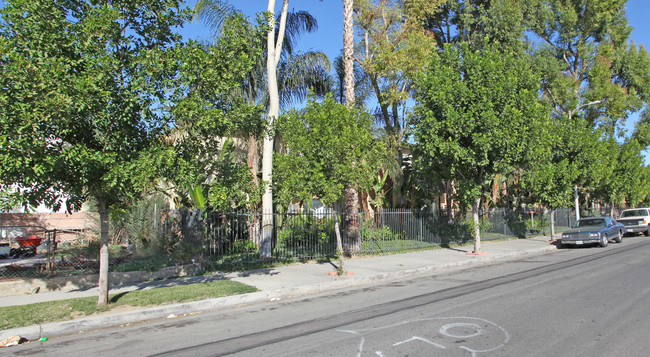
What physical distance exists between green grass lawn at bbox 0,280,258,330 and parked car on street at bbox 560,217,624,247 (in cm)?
1701

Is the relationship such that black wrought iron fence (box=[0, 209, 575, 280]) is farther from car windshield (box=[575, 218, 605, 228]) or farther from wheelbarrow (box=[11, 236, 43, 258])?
car windshield (box=[575, 218, 605, 228])

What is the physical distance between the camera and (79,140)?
Result: 8328 millimetres

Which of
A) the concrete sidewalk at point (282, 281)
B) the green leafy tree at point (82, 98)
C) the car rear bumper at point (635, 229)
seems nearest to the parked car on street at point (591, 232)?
the concrete sidewalk at point (282, 281)

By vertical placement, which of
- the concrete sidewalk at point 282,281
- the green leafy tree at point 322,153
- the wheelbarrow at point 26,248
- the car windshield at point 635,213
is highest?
the green leafy tree at point 322,153

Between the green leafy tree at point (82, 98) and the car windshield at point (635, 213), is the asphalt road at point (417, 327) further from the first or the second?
the car windshield at point (635, 213)

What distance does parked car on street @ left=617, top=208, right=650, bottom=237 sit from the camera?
90.0ft

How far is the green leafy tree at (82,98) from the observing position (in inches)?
273

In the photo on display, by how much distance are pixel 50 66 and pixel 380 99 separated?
17.3 metres

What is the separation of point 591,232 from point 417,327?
57.4 ft

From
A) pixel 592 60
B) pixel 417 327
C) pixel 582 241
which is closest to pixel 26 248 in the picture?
pixel 417 327

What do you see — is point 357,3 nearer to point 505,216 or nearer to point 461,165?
point 461,165

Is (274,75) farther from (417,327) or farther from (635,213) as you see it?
(635,213)

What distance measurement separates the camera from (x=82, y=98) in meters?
7.29

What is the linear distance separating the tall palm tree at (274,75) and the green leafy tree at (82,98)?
630 centimetres
